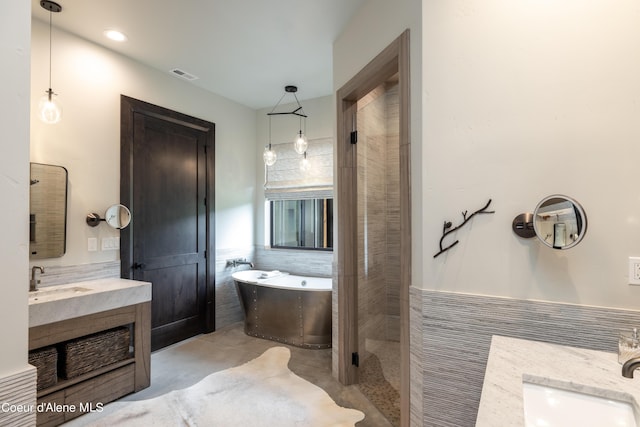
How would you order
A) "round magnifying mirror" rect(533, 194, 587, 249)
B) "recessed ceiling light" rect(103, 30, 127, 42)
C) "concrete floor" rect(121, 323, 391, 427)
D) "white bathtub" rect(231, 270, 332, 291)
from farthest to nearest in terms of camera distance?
"white bathtub" rect(231, 270, 332, 291), "recessed ceiling light" rect(103, 30, 127, 42), "concrete floor" rect(121, 323, 391, 427), "round magnifying mirror" rect(533, 194, 587, 249)

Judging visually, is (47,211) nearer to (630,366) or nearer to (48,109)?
(48,109)

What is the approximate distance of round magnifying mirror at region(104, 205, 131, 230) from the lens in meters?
2.90

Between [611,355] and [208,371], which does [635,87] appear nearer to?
[611,355]

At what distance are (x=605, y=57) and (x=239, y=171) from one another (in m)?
3.80

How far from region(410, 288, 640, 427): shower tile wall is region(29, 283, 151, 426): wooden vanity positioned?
214 centimetres

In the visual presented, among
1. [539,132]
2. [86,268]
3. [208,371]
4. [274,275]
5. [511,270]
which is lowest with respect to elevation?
[208,371]

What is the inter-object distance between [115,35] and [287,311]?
3.02 m

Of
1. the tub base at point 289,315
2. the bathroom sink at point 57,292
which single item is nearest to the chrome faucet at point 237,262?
the tub base at point 289,315

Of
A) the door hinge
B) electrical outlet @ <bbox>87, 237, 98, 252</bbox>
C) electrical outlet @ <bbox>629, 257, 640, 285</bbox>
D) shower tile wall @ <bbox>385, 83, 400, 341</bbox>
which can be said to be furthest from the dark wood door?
electrical outlet @ <bbox>629, 257, 640, 285</bbox>

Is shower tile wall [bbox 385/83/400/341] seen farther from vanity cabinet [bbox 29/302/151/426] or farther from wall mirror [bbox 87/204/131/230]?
wall mirror [bbox 87/204/131/230]

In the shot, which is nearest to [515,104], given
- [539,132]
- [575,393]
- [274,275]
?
[539,132]

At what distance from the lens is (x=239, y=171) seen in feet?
14.3

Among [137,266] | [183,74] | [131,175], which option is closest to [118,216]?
[131,175]

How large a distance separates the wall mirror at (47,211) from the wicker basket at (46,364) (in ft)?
2.57
